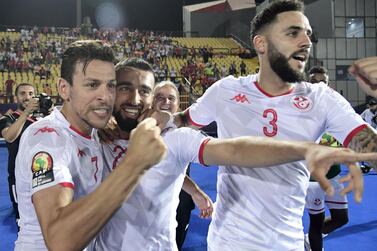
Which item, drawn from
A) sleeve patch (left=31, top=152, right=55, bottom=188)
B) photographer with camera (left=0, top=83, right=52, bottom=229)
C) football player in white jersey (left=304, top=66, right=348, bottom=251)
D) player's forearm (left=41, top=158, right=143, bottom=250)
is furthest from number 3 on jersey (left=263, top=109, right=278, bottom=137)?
photographer with camera (left=0, top=83, right=52, bottom=229)

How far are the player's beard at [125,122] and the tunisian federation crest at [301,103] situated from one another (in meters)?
0.96

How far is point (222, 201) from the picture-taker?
2.43 m

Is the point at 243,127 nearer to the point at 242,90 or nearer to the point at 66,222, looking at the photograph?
the point at 242,90

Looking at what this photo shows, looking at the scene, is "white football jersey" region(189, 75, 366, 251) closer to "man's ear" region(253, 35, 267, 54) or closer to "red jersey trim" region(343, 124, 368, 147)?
"red jersey trim" region(343, 124, 368, 147)

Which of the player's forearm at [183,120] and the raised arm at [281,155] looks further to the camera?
the player's forearm at [183,120]

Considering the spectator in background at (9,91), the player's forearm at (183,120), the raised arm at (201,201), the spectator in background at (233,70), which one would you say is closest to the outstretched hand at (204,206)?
the raised arm at (201,201)

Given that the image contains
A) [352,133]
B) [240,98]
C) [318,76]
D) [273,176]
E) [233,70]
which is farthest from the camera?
[233,70]

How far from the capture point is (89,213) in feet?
4.46

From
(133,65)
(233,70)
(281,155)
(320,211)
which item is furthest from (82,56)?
(233,70)

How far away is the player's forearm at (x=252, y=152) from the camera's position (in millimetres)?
1524

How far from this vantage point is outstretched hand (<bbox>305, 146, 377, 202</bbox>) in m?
1.28

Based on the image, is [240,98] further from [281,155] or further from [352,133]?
[281,155]

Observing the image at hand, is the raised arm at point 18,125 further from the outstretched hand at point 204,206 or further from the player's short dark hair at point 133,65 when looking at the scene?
the player's short dark hair at point 133,65

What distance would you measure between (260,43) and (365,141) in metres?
0.98
